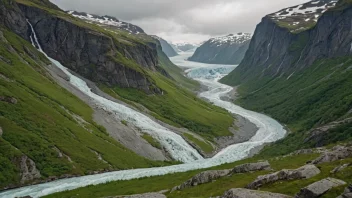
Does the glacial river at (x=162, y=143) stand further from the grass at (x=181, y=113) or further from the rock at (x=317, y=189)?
the rock at (x=317, y=189)

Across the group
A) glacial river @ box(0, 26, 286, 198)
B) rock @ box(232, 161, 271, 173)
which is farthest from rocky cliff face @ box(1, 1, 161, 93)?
rock @ box(232, 161, 271, 173)

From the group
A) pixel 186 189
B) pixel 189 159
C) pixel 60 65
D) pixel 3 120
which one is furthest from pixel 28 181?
pixel 60 65

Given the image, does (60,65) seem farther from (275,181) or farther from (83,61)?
(275,181)

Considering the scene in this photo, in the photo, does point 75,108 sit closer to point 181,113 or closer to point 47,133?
point 47,133

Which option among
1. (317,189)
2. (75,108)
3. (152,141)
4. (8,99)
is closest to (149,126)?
(152,141)

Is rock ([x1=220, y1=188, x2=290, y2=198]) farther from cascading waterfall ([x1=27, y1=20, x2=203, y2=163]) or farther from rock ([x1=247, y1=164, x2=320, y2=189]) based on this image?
cascading waterfall ([x1=27, y1=20, x2=203, y2=163])
